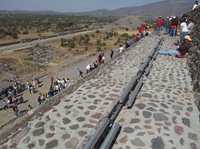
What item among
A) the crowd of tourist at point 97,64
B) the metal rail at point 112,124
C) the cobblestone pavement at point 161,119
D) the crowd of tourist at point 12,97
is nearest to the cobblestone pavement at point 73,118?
the metal rail at point 112,124

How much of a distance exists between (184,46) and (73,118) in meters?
7.70

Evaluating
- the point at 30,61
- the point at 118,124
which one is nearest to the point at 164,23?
the point at 118,124

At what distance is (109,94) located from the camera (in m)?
9.54

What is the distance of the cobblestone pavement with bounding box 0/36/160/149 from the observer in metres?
7.41

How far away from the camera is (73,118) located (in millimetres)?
8172

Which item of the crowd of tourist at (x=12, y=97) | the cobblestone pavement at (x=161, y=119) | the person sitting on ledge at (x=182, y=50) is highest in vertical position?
the person sitting on ledge at (x=182, y=50)

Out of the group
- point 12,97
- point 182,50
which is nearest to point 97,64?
point 12,97

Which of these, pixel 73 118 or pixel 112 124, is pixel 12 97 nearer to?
pixel 73 118

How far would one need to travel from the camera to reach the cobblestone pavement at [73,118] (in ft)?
24.3

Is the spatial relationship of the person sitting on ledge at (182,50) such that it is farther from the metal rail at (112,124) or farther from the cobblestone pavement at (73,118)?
the cobblestone pavement at (73,118)

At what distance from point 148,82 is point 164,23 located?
13.5m

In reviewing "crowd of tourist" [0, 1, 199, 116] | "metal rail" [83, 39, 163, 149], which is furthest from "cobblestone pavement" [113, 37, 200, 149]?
"crowd of tourist" [0, 1, 199, 116]

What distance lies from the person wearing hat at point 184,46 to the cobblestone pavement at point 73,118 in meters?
4.20

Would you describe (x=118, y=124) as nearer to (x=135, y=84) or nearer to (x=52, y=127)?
(x=52, y=127)
